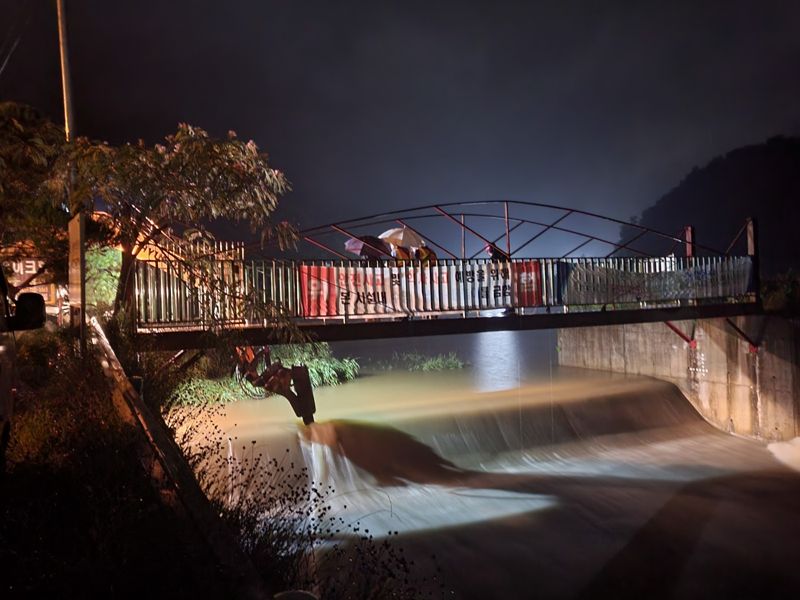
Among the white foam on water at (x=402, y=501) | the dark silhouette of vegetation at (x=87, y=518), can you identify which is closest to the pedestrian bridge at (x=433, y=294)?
the dark silhouette of vegetation at (x=87, y=518)

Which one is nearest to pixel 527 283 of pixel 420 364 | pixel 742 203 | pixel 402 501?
pixel 402 501

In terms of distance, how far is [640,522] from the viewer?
1036 centimetres

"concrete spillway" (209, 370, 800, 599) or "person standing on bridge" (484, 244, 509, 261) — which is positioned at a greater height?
"person standing on bridge" (484, 244, 509, 261)

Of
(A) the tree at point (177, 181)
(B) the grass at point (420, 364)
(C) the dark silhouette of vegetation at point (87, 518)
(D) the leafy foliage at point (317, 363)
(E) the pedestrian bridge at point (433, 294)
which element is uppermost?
(A) the tree at point (177, 181)

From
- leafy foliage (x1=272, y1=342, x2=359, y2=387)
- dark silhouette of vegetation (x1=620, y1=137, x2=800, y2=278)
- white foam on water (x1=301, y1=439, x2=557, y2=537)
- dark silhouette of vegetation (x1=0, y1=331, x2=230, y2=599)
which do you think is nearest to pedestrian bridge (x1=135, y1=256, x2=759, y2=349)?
dark silhouette of vegetation (x1=0, y1=331, x2=230, y2=599)

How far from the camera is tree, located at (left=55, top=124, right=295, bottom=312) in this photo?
273 inches

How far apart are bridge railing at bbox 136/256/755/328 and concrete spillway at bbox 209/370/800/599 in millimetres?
3224

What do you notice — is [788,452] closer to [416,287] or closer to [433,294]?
[433,294]

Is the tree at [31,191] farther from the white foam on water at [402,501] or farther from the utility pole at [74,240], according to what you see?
the white foam on water at [402,501]

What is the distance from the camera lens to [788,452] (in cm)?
1419

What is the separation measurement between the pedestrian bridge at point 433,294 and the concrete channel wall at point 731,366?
3.27ft

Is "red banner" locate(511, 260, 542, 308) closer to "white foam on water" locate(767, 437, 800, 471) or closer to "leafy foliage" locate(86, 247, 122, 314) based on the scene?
"white foam on water" locate(767, 437, 800, 471)

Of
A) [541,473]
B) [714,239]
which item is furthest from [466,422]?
[714,239]

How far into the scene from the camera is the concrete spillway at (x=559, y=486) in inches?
342
